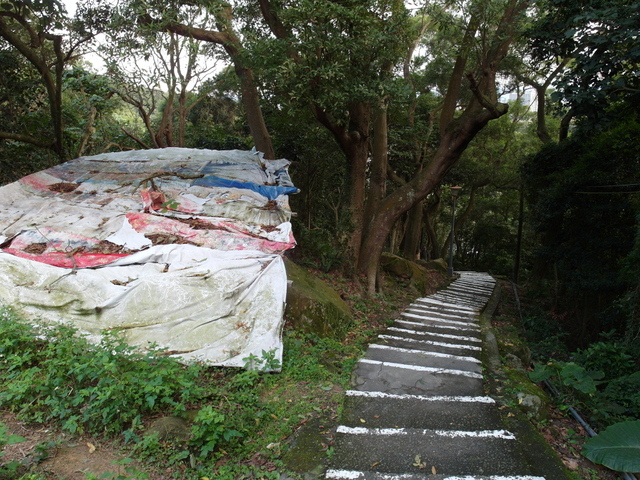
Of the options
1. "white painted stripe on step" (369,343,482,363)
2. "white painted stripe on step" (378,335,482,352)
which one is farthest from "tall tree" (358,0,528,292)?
"white painted stripe on step" (369,343,482,363)

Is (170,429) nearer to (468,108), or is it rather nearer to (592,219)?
(468,108)

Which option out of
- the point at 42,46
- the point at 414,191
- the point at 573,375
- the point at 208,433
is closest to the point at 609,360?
the point at 573,375

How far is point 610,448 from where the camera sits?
3268 mm

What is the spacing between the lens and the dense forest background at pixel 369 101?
6.50 m

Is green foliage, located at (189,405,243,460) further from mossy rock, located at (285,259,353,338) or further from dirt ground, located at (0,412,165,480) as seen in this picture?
mossy rock, located at (285,259,353,338)

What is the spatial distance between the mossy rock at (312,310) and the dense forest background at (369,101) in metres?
2.57

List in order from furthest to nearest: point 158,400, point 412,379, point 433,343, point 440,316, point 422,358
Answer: point 440,316 → point 433,343 → point 422,358 → point 412,379 → point 158,400

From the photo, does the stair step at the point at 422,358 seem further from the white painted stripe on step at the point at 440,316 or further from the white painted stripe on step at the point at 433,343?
the white painted stripe on step at the point at 440,316

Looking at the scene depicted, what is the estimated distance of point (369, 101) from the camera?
299 inches

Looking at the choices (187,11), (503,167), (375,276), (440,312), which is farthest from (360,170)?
(503,167)

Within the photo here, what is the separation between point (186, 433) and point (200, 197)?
16.7ft

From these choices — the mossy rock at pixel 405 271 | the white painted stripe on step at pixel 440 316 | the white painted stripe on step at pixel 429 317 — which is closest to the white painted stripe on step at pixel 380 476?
the white painted stripe on step at pixel 429 317

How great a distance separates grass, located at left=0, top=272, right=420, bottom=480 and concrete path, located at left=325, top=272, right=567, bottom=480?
31cm

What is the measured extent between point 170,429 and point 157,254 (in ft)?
9.18
